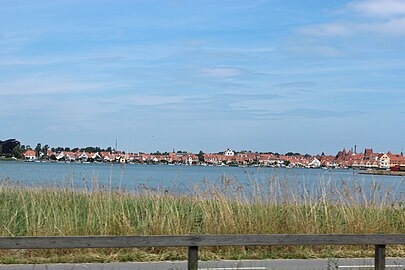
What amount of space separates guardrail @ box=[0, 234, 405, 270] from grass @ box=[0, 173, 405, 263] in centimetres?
374

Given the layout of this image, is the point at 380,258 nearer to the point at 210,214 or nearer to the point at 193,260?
the point at 193,260

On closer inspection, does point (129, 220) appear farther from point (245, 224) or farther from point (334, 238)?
point (334, 238)

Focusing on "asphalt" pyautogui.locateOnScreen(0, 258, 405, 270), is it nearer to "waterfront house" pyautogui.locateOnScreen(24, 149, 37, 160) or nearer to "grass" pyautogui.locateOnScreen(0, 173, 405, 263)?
"grass" pyautogui.locateOnScreen(0, 173, 405, 263)

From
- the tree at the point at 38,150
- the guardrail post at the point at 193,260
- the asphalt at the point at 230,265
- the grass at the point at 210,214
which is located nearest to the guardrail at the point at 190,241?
the guardrail post at the point at 193,260

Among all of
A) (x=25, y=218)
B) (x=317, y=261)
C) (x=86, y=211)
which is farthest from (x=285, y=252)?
(x=25, y=218)

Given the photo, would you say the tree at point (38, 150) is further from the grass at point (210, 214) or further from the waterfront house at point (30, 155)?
the grass at point (210, 214)

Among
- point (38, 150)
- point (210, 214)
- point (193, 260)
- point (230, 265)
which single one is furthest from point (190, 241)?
point (38, 150)

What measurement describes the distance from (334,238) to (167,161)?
294ft

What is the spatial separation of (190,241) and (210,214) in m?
5.87

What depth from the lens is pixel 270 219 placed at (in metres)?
14.6

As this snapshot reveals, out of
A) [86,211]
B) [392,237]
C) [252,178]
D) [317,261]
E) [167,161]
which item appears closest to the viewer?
[392,237]

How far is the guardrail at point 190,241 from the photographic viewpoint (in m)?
8.39

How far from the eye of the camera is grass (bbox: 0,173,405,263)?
1309cm

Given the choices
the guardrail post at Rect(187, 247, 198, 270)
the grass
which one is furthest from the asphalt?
the guardrail post at Rect(187, 247, 198, 270)
